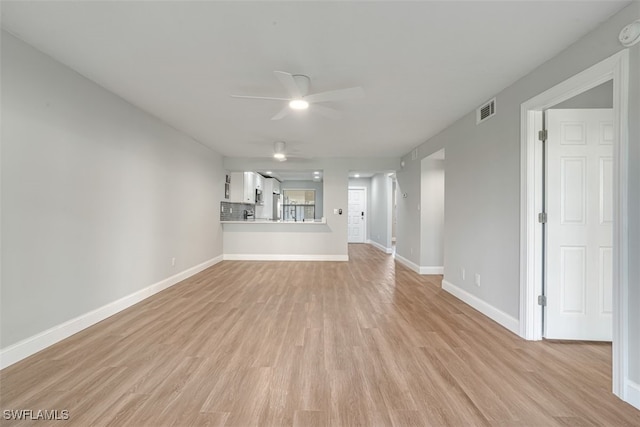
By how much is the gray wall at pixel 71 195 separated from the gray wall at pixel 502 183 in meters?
4.09

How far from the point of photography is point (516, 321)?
2.59 metres

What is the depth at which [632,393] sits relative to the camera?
5.32 feet

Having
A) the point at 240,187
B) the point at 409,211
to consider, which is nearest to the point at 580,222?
the point at 409,211

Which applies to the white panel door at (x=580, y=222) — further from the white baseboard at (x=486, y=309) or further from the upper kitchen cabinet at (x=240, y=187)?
the upper kitchen cabinet at (x=240, y=187)

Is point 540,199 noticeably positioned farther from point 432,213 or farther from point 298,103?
point 432,213

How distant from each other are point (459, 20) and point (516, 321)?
2.59 meters

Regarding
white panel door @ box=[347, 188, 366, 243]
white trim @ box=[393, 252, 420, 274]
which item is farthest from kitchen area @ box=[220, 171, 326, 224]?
white trim @ box=[393, 252, 420, 274]

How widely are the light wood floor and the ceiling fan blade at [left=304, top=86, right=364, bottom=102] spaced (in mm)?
2192

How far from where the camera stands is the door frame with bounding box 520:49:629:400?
1.66 m

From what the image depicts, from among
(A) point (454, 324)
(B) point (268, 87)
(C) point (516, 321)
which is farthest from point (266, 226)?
(C) point (516, 321)

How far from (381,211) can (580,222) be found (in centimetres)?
615

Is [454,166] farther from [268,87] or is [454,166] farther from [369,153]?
[268,87]

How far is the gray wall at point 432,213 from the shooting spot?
16.6 feet

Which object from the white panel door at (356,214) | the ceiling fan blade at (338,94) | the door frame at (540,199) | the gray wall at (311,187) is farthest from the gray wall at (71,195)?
the white panel door at (356,214)
